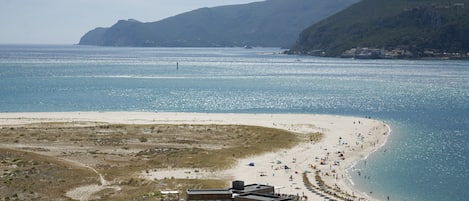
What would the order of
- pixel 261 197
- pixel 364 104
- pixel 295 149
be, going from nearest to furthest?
pixel 261 197 < pixel 295 149 < pixel 364 104

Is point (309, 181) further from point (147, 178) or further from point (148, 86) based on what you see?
point (148, 86)

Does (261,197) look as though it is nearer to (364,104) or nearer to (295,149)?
(295,149)

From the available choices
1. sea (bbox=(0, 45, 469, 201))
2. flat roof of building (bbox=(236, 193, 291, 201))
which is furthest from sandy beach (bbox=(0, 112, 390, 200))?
flat roof of building (bbox=(236, 193, 291, 201))

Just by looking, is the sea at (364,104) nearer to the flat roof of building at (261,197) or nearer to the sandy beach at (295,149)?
the sandy beach at (295,149)

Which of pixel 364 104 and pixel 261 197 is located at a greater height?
pixel 261 197

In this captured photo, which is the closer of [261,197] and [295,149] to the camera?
[261,197]

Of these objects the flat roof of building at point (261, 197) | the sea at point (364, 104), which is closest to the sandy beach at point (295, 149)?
the sea at point (364, 104)

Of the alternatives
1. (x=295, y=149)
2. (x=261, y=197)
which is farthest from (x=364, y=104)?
(x=261, y=197)

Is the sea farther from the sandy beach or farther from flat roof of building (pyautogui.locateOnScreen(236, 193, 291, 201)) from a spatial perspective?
flat roof of building (pyautogui.locateOnScreen(236, 193, 291, 201))

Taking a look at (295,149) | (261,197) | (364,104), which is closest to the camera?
(261,197)
